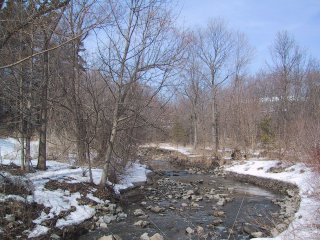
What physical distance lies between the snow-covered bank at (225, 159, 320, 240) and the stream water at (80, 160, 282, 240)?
3.04ft

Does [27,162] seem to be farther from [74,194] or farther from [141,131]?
[141,131]

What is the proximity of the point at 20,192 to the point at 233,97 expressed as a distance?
97.1ft

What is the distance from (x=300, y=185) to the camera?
1516 centimetres

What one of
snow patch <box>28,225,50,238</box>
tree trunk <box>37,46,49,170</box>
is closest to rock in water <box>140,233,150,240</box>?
snow patch <box>28,225,50,238</box>

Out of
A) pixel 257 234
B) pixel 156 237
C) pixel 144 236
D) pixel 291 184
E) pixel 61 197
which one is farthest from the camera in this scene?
pixel 291 184

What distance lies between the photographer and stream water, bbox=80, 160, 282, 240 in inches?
391

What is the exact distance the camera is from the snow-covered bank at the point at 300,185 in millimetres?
7481

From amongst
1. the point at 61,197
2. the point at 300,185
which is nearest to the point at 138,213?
the point at 61,197

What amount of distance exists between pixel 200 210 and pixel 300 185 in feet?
16.5

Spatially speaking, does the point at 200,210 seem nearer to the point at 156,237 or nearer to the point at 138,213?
the point at 138,213

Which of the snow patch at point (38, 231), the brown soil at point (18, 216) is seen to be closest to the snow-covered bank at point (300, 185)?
the snow patch at point (38, 231)

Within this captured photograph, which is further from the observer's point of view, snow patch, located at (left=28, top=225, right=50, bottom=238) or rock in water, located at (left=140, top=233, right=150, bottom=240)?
rock in water, located at (left=140, top=233, right=150, bottom=240)

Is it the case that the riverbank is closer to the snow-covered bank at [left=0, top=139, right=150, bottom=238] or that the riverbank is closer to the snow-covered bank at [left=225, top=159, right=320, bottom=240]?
the snow-covered bank at [left=225, top=159, right=320, bottom=240]

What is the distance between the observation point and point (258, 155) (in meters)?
25.2
